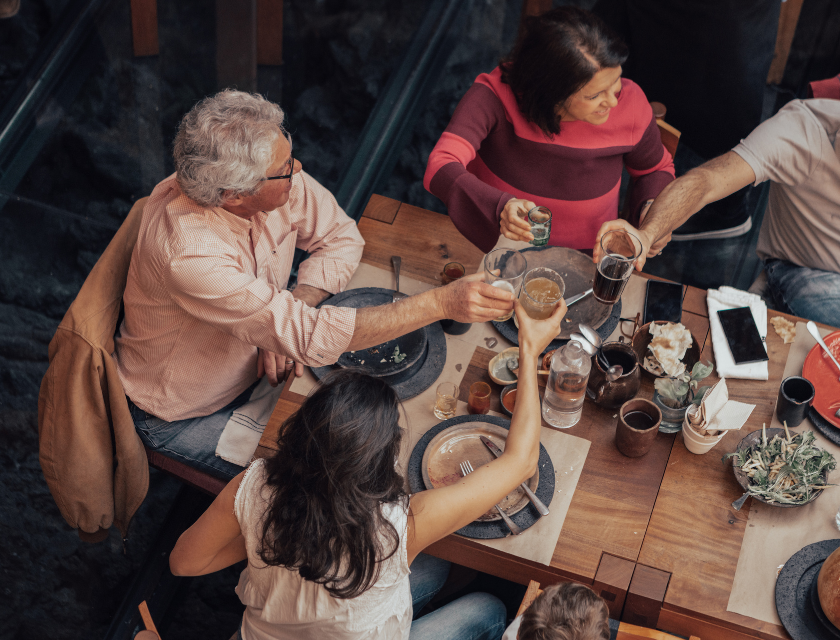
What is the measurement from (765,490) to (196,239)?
1.44 m

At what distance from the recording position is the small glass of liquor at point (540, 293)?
180 centimetres

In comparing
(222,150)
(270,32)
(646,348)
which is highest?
(222,150)

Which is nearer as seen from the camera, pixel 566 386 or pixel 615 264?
pixel 566 386

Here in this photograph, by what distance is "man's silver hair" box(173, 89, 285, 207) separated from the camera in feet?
5.97

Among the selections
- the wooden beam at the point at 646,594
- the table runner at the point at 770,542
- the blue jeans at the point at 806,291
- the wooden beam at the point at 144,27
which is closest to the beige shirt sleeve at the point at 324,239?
the wooden beam at the point at 646,594

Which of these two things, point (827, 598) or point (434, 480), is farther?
point (434, 480)

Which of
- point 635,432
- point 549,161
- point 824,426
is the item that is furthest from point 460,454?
point 549,161

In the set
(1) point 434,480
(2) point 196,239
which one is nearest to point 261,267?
(2) point 196,239

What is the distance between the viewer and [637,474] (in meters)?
1.79

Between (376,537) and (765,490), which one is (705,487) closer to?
(765,490)

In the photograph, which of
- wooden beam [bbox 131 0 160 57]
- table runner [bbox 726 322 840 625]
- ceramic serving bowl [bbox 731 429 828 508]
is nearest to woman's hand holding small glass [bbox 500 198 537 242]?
ceramic serving bowl [bbox 731 429 828 508]

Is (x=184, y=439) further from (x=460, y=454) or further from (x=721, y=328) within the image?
(x=721, y=328)

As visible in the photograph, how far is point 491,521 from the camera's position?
5.58 ft

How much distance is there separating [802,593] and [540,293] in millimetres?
857
